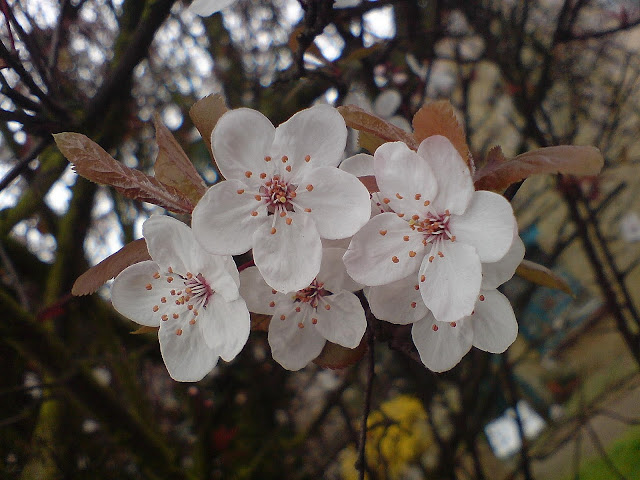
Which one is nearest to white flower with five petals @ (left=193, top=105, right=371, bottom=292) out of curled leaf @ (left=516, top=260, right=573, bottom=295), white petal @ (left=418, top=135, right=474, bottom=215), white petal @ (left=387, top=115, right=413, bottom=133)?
white petal @ (left=418, top=135, right=474, bottom=215)

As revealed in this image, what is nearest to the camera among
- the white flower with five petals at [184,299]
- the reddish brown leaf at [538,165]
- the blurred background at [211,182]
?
the reddish brown leaf at [538,165]

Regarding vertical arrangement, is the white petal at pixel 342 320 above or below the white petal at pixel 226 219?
below

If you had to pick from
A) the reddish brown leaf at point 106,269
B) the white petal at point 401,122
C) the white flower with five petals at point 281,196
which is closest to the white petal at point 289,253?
the white flower with five petals at point 281,196

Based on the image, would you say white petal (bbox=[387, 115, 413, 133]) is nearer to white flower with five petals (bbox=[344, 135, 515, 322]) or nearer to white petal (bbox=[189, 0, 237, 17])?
white petal (bbox=[189, 0, 237, 17])

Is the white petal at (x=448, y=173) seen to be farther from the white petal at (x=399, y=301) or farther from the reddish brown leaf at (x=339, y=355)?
the reddish brown leaf at (x=339, y=355)

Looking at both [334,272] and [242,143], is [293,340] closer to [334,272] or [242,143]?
[334,272]

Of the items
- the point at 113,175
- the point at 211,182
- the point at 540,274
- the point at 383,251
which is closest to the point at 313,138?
the point at 383,251
